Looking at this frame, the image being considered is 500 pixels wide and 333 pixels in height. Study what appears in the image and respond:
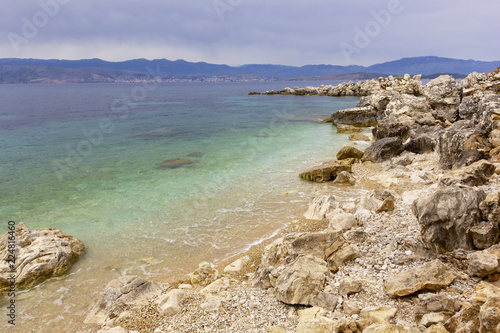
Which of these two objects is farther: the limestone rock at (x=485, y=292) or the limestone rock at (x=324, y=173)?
the limestone rock at (x=324, y=173)

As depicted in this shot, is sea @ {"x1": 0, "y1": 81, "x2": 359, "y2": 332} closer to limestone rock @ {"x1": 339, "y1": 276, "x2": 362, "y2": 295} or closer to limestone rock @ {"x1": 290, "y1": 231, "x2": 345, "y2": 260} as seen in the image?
limestone rock @ {"x1": 290, "y1": 231, "x2": 345, "y2": 260}

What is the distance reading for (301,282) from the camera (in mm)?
6316

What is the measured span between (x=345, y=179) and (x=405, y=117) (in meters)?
9.92

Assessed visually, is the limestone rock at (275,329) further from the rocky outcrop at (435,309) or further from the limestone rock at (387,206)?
the limestone rock at (387,206)

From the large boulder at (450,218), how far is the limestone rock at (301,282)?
2.49 m

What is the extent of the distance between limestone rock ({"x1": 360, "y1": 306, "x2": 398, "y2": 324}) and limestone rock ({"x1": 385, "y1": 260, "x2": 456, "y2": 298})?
1.39 ft

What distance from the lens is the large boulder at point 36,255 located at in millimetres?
8977

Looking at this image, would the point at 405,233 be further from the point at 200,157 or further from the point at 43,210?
the point at 200,157

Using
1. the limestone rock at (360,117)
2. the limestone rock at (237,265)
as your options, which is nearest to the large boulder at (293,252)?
the limestone rock at (237,265)

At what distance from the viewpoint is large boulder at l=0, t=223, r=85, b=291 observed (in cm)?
898

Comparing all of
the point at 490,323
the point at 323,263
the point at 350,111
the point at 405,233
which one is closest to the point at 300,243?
the point at 323,263

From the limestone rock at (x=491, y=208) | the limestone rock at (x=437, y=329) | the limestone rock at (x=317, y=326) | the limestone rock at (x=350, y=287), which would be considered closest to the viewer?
the limestone rock at (x=437, y=329)

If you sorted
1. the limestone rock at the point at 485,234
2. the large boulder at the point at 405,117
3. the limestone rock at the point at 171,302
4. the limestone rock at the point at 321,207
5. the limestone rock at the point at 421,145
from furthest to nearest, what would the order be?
the large boulder at the point at 405,117, the limestone rock at the point at 421,145, the limestone rock at the point at 321,207, the limestone rock at the point at 171,302, the limestone rock at the point at 485,234

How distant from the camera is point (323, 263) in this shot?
7.10m
